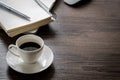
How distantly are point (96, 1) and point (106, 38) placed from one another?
0.88 ft

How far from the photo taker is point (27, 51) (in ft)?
2.39

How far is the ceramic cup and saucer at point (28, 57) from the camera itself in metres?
0.74

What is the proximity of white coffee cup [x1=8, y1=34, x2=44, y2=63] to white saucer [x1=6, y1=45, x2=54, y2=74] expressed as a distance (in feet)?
0.04

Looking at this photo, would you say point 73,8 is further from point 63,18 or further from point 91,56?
point 91,56

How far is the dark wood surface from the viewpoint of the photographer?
2.50 ft

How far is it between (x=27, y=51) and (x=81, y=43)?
0.72ft

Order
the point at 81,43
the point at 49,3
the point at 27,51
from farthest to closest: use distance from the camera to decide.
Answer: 1. the point at 49,3
2. the point at 81,43
3. the point at 27,51

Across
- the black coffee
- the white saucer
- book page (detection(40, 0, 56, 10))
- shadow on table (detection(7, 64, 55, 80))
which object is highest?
the black coffee

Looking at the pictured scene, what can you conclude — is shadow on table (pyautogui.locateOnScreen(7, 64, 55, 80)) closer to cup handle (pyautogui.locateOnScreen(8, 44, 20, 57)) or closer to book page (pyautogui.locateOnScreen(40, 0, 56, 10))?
cup handle (pyautogui.locateOnScreen(8, 44, 20, 57))

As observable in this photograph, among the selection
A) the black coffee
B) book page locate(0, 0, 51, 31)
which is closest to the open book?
book page locate(0, 0, 51, 31)

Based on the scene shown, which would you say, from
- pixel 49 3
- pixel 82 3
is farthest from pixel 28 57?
pixel 82 3

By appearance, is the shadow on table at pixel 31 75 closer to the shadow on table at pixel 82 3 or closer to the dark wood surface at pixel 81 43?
the dark wood surface at pixel 81 43

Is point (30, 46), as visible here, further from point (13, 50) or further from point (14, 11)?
point (14, 11)

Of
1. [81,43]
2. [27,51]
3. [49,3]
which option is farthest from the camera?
[49,3]
